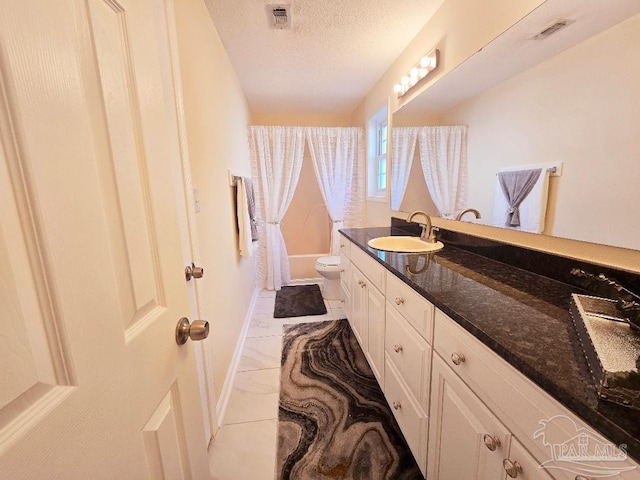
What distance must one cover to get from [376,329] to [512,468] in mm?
960

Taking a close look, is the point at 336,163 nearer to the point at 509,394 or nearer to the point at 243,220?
the point at 243,220

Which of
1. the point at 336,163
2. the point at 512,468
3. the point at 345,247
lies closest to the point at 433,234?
the point at 345,247

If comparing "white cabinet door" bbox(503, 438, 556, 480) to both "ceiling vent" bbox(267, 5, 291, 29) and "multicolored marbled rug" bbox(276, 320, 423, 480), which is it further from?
"ceiling vent" bbox(267, 5, 291, 29)

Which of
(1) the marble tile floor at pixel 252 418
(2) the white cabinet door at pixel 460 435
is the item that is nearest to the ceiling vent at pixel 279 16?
(2) the white cabinet door at pixel 460 435

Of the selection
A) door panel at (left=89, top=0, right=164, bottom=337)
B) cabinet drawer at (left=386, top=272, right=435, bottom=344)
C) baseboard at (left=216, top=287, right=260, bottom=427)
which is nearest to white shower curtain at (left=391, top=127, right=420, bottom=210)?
cabinet drawer at (left=386, top=272, right=435, bottom=344)

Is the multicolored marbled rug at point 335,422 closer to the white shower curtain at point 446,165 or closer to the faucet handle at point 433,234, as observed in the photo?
the faucet handle at point 433,234

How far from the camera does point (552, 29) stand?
102 cm

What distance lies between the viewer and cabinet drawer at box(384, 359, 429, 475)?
1044mm

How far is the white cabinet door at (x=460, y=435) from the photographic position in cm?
69

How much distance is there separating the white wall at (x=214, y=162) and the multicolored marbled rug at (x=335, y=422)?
475mm

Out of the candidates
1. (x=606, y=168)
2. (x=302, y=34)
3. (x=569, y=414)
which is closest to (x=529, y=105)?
(x=606, y=168)

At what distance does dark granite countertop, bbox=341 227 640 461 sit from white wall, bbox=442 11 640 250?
0.27 m

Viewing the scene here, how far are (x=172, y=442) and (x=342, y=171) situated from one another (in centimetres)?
311

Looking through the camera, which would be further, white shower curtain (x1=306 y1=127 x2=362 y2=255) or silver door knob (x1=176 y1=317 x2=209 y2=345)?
white shower curtain (x1=306 y1=127 x2=362 y2=255)
